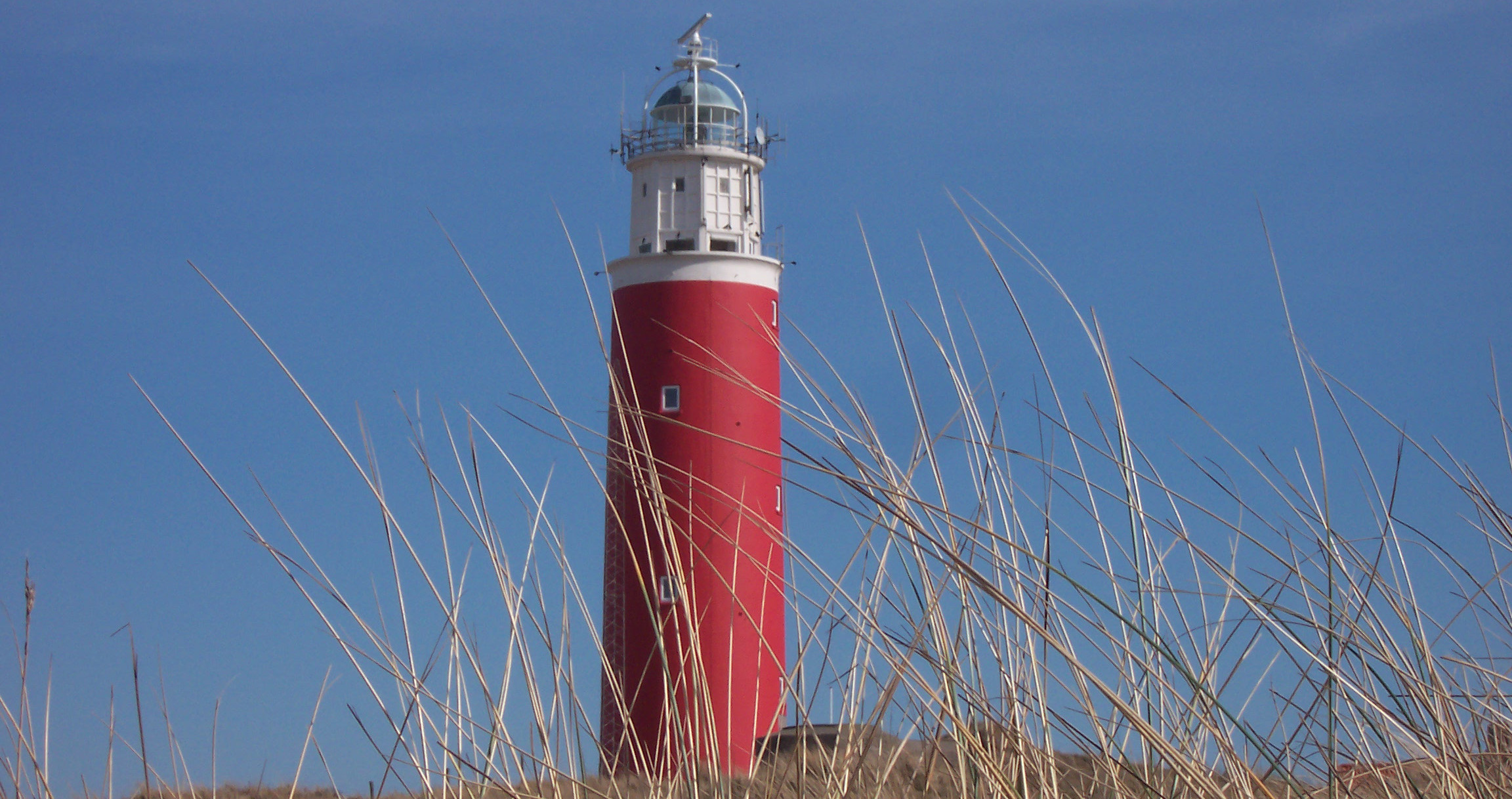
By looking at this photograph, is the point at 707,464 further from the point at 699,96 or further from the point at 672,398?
the point at 699,96

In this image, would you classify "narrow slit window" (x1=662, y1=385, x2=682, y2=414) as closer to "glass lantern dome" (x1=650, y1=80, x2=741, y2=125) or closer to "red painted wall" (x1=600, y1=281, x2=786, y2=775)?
"red painted wall" (x1=600, y1=281, x2=786, y2=775)

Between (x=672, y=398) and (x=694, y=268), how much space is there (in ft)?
3.46

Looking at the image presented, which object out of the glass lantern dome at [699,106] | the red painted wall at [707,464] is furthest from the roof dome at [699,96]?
the red painted wall at [707,464]

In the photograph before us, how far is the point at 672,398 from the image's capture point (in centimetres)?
1045

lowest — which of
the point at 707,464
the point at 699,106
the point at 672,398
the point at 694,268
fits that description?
the point at 707,464

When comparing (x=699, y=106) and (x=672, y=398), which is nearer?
(x=672, y=398)

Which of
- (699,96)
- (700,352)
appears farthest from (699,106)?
(700,352)

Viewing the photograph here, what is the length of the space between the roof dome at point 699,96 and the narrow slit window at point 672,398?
2652 mm

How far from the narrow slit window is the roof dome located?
265 centimetres

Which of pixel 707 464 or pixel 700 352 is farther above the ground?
pixel 700 352

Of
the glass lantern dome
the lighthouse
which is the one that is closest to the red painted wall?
the lighthouse

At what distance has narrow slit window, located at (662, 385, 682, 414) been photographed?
10.4 metres

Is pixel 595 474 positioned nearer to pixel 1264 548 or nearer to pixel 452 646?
pixel 452 646

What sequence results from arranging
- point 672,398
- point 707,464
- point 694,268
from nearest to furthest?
1. point 707,464
2. point 672,398
3. point 694,268
